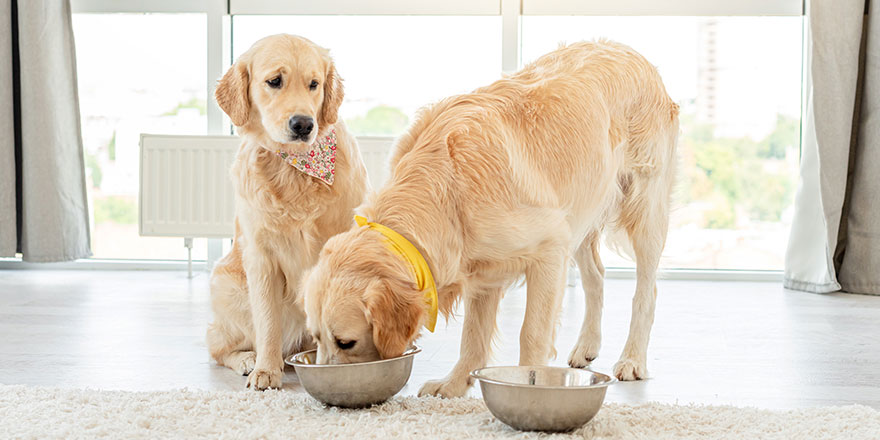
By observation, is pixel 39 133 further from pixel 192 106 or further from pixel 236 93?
pixel 236 93

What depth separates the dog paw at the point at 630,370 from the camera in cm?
238

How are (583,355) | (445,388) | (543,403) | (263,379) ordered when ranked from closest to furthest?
(543,403)
(445,388)
(263,379)
(583,355)

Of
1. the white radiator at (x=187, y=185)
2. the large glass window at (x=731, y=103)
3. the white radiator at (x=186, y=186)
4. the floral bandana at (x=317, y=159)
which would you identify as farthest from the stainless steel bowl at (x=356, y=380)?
the large glass window at (x=731, y=103)

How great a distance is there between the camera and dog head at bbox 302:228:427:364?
1.75m

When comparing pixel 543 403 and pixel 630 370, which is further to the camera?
pixel 630 370

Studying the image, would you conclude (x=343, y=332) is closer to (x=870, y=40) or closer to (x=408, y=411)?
(x=408, y=411)

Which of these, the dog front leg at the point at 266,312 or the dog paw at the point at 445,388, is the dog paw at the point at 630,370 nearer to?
the dog paw at the point at 445,388

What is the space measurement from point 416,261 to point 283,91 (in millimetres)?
706

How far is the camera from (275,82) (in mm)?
2244

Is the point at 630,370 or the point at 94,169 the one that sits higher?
the point at 94,169

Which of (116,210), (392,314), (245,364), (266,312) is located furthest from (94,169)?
(392,314)

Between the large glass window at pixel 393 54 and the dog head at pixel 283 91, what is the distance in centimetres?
262

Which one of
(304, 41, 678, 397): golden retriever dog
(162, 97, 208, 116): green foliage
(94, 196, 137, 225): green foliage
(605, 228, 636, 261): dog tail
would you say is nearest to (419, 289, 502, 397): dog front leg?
(304, 41, 678, 397): golden retriever dog

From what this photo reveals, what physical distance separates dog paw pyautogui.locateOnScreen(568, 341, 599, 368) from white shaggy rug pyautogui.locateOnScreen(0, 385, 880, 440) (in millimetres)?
589
